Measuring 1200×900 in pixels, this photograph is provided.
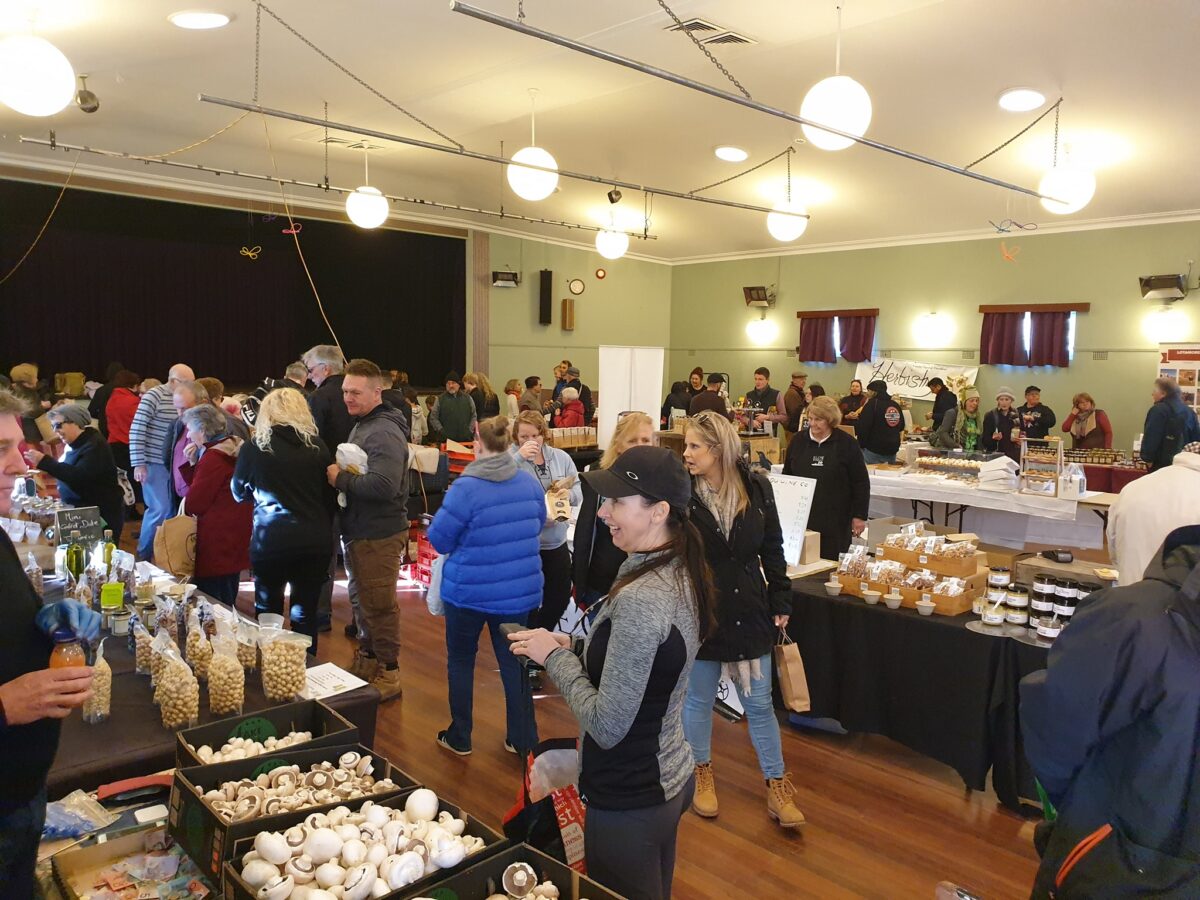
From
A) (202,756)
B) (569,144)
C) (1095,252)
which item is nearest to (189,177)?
(569,144)

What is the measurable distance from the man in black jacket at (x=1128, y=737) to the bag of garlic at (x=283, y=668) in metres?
1.76

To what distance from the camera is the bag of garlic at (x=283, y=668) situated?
223 centimetres

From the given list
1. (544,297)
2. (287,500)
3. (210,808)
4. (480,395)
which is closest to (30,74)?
(287,500)

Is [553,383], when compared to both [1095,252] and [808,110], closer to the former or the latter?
[1095,252]

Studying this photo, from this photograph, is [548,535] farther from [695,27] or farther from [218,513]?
[695,27]

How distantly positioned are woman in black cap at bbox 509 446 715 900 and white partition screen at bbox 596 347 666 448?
7728 millimetres

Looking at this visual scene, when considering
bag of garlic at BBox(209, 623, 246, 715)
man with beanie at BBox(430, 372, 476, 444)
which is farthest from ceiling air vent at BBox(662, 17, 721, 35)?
man with beanie at BBox(430, 372, 476, 444)

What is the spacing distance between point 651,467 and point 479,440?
177 centimetres

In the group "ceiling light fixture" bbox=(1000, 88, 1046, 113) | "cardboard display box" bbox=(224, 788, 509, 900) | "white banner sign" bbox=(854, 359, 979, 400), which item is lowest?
"cardboard display box" bbox=(224, 788, 509, 900)

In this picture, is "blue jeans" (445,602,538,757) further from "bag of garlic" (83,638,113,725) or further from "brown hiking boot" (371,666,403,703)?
"bag of garlic" (83,638,113,725)

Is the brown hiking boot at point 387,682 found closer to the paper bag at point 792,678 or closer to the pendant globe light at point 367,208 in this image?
the paper bag at point 792,678

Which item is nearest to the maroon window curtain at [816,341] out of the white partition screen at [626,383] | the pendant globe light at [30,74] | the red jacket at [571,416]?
the white partition screen at [626,383]

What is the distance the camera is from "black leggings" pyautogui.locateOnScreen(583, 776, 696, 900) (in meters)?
1.78

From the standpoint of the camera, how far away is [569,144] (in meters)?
8.85
